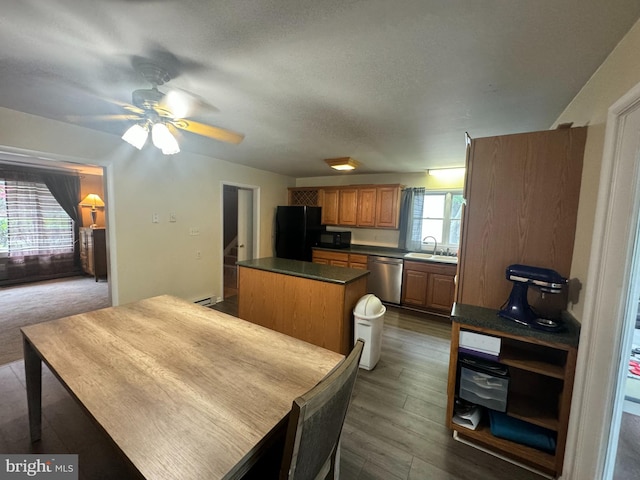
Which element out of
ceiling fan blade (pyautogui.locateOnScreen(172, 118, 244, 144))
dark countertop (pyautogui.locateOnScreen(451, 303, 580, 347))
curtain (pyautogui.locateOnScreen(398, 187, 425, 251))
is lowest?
dark countertop (pyautogui.locateOnScreen(451, 303, 580, 347))

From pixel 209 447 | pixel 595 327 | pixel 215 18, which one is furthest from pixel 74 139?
pixel 595 327

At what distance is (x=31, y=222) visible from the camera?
4992 mm

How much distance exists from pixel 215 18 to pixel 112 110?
170 centimetres

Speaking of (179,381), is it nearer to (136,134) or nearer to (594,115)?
(136,134)

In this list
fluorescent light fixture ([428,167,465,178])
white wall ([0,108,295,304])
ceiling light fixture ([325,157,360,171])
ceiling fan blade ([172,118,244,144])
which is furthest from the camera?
fluorescent light fixture ([428,167,465,178])

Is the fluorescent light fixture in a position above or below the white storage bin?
above

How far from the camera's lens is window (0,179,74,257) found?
4711 millimetres

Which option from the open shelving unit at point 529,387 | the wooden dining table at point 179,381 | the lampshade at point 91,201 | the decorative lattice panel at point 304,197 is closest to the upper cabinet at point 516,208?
the open shelving unit at point 529,387

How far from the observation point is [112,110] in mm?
2168

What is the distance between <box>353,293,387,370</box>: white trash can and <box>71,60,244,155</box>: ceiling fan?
178 centimetres

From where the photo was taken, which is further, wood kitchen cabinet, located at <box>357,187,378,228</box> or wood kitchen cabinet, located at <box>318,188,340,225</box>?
wood kitchen cabinet, located at <box>318,188,340,225</box>

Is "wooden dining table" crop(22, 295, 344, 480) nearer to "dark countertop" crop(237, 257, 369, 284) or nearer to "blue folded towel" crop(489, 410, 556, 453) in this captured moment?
"dark countertop" crop(237, 257, 369, 284)

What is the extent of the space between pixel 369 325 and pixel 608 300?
153cm

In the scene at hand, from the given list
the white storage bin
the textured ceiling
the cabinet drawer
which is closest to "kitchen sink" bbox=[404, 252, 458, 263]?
the cabinet drawer
